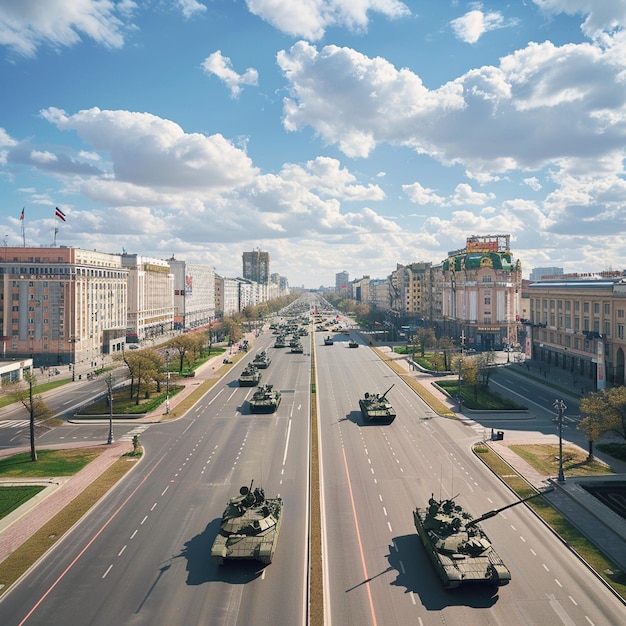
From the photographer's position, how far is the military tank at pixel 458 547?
23.8 m

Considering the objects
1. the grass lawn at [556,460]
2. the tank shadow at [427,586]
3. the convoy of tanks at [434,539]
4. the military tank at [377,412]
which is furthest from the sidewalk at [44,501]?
the grass lawn at [556,460]

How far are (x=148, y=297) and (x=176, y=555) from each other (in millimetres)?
126320

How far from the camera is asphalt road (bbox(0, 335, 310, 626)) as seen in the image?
23.1 meters

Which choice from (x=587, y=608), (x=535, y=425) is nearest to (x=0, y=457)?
(x=587, y=608)

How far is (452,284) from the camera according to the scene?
454 ft

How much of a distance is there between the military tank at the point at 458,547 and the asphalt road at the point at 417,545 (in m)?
1.10

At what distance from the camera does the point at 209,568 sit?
2653 centimetres

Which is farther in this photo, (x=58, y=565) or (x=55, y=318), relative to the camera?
(x=55, y=318)

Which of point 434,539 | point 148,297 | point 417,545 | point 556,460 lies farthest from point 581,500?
point 148,297

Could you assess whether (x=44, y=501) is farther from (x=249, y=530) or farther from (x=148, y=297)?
(x=148, y=297)

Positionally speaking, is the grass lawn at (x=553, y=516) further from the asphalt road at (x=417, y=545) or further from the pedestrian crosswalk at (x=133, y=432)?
the pedestrian crosswalk at (x=133, y=432)

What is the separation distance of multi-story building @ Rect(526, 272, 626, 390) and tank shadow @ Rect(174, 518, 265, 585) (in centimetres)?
5936

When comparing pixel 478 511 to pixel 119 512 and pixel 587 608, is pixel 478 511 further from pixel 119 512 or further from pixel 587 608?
pixel 119 512

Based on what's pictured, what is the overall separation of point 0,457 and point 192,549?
2819 centimetres
